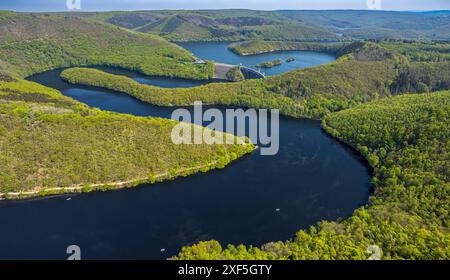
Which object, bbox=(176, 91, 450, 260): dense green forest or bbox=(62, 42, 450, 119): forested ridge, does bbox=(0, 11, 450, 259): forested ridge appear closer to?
bbox=(176, 91, 450, 260): dense green forest

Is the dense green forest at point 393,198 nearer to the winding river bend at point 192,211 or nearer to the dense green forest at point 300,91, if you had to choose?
the winding river bend at point 192,211

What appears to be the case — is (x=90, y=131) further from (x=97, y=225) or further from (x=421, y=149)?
(x=421, y=149)

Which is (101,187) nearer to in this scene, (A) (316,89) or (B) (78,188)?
(B) (78,188)

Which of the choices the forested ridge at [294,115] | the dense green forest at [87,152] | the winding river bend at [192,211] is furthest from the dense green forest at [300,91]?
the winding river bend at [192,211]

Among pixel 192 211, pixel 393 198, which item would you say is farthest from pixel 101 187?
pixel 393 198

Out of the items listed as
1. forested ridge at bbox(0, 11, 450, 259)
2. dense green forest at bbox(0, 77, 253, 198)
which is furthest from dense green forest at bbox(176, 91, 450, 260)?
dense green forest at bbox(0, 77, 253, 198)
